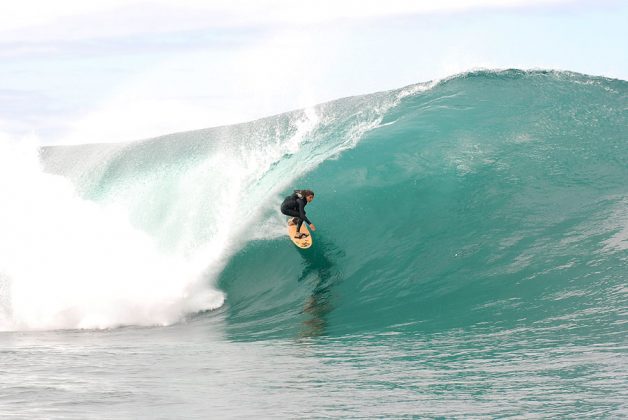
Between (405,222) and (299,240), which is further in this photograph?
(405,222)

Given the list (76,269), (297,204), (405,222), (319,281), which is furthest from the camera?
(405,222)

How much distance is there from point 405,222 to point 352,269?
67.8 inches

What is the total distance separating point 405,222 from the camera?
1412cm

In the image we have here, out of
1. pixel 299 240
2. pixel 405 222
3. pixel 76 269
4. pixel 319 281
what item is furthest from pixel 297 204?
pixel 76 269

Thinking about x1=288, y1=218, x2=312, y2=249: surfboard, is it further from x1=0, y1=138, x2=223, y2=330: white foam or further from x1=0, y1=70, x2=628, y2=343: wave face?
x1=0, y1=138, x2=223, y2=330: white foam

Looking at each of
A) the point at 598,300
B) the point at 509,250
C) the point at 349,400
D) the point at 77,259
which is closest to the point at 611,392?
the point at 349,400

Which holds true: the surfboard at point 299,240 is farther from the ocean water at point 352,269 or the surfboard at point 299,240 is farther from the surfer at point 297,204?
the surfer at point 297,204

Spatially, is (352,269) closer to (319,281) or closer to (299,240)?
(319,281)

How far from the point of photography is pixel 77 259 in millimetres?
13805

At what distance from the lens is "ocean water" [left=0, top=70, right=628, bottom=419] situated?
6.93 metres

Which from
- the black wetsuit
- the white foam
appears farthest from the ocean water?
the black wetsuit

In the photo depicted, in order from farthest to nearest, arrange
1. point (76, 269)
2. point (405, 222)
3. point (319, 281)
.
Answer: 1. point (405, 222)
2. point (76, 269)
3. point (319, 281)

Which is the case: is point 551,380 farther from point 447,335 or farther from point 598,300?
point 598,300

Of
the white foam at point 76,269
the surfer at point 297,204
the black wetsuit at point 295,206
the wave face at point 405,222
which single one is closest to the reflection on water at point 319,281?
the wave face at point 405,222
